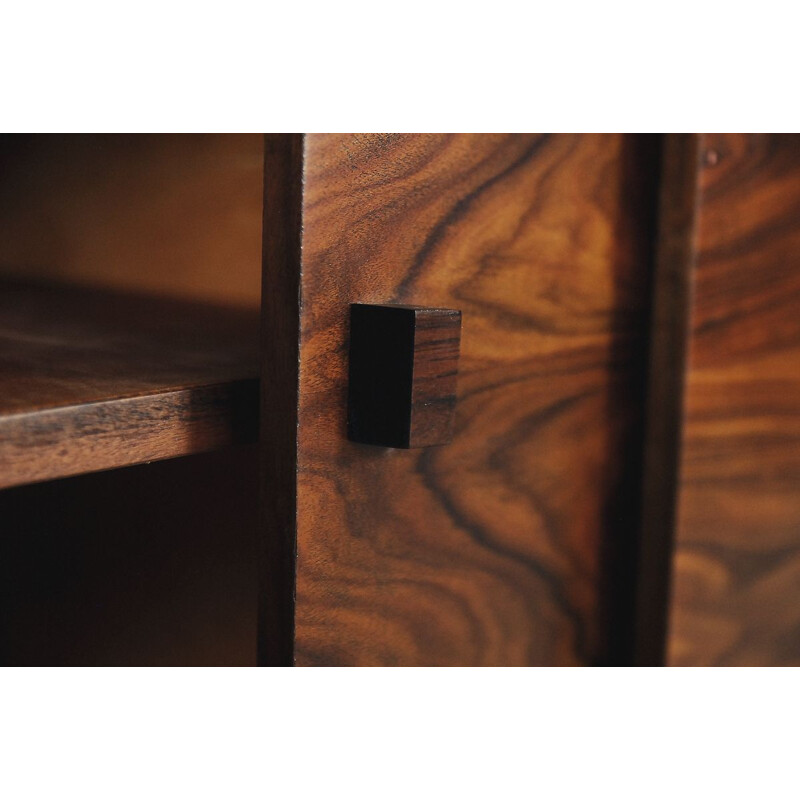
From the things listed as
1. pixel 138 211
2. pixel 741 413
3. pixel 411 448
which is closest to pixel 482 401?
pixel 411 448

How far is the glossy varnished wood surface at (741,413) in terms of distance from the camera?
0.62 metres

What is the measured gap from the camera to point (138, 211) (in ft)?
2.38

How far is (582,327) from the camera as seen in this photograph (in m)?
0.61

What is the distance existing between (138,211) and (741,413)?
0.39 meters

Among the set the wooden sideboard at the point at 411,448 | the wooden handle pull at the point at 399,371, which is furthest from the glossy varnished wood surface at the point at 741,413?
the wooden handle pull at the point at 399,371

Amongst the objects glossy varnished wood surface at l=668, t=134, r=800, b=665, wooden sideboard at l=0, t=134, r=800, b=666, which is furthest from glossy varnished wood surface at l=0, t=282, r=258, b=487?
glossy varnished wood surface at l=668, t=134, r=800, b=665

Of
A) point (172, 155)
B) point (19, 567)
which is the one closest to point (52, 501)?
point (19, 567)

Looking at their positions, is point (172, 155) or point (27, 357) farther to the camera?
point (172, 155)

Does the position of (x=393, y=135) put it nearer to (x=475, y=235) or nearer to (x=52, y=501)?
(x=475, y=235)

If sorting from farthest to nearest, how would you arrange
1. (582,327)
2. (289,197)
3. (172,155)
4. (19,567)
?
1. (19,567)
2. (172,155)
3. (582,327)
4. (289,197)

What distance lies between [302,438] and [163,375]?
77mm

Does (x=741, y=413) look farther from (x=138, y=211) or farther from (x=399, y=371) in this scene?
(x=138, y=211)

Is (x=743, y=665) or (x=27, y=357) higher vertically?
(x=27, y=357)

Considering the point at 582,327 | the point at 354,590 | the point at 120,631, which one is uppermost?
the point at 582,327
